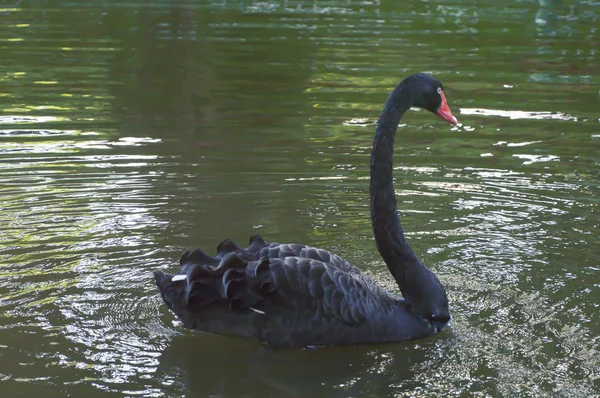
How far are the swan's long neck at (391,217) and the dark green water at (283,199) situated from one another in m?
0.29

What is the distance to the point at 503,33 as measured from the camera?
701 inches

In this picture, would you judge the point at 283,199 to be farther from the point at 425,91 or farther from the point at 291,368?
the point at 291,368

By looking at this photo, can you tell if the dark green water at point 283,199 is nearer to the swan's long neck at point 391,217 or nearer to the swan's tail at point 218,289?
the swan's tail at point 218,289

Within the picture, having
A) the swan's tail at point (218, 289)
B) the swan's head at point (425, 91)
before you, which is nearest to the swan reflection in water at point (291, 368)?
the swan's tail at point (218, 289)

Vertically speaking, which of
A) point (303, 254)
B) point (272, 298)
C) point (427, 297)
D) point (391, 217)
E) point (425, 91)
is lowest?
point (427, 297)

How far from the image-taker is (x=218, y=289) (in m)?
4.92

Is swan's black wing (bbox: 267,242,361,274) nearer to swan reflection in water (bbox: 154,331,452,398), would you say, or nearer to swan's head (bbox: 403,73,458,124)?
swan reflection in water (bbox: 154,331,452,398)

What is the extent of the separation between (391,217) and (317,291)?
25.7 inches

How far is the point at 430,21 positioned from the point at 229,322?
15.1m

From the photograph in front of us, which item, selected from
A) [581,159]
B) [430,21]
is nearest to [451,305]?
[581,159]

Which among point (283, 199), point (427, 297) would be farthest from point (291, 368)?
point (283, 199)

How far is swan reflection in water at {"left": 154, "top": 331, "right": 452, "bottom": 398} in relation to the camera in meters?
4.61

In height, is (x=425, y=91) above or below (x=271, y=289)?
above

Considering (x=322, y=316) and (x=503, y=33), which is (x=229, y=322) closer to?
(x=322, y=316)
